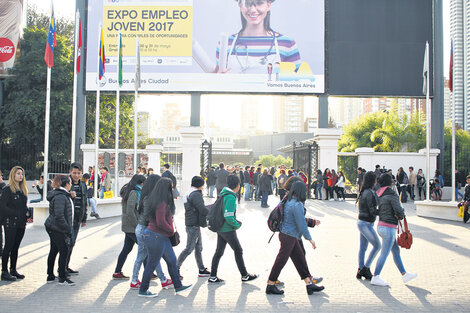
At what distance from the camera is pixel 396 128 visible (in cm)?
3130

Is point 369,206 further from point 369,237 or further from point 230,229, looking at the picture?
point 230,229

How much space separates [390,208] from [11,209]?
557 centimetres

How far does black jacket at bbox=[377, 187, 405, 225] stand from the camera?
6.33 m

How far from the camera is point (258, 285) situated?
6.45 meters

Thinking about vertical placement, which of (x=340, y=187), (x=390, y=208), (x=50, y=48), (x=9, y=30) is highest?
(x=9, y=30)

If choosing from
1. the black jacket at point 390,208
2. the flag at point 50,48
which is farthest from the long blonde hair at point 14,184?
the flag at point 50,48

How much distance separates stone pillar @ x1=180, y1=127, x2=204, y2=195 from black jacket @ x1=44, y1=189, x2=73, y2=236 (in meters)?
Answer: 15.2

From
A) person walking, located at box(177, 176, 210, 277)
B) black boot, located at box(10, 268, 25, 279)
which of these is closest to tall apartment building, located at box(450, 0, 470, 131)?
person walking, located at box(177, 176, 210, 277)

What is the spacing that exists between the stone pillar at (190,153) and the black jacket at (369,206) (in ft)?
50.3

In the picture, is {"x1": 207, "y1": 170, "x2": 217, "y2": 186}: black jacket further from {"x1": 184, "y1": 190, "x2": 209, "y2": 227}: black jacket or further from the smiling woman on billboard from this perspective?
{"x1": 184, "y1": 190, "x2": 209, "y2": 227}: black jacket

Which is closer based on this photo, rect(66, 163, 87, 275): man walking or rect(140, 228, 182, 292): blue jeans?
rect(140, 228, 182, 292): blue jeans

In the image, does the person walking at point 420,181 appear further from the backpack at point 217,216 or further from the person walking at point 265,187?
the backpack at point 217,216

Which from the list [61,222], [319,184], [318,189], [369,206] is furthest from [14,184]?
[318,189]

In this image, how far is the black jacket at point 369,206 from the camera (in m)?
6.57
